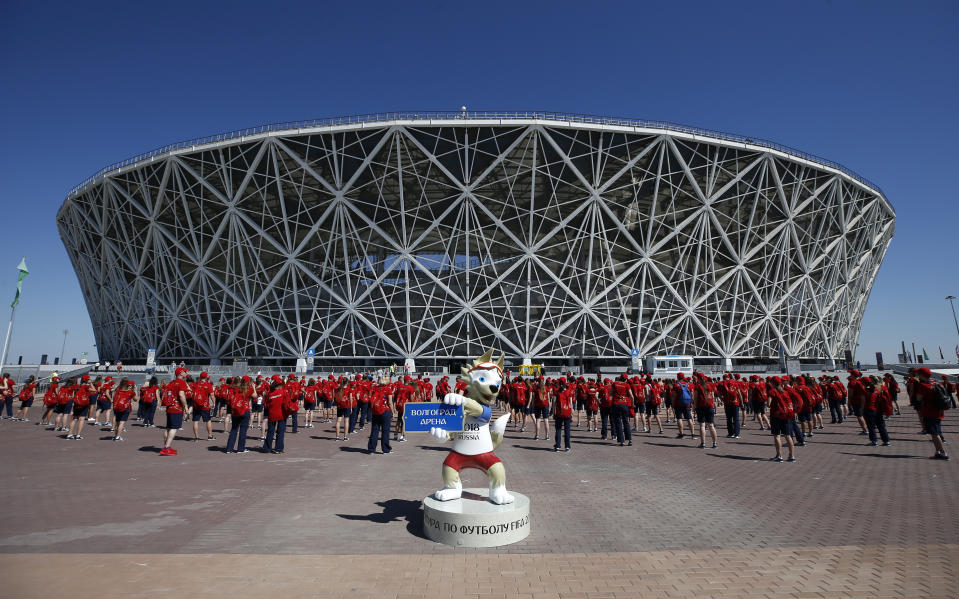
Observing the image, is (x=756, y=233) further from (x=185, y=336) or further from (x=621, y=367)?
(x=185, y=336)

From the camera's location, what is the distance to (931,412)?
31.4 feet

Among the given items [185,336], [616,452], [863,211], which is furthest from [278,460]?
[863,211]

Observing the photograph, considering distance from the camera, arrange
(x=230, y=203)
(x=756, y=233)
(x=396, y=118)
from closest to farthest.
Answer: (x=396, y=118), (x=230, y=203), (x=756, y=233)

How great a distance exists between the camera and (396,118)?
30.4 meters

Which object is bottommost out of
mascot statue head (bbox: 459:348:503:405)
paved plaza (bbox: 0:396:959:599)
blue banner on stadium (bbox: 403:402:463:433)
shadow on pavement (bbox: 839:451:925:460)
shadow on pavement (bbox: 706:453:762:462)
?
shadow on pavement (bbox: 706:453:762:462)

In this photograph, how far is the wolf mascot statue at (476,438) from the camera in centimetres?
551

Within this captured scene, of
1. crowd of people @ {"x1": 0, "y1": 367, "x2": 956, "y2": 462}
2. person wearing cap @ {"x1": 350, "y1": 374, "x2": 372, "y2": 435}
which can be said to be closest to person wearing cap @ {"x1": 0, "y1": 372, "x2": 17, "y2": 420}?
crowd of people @ {"x1": 0, "y1": 367, "x2": 956, "y2": 462}

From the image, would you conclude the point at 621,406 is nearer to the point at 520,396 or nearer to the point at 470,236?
the point at 520,396

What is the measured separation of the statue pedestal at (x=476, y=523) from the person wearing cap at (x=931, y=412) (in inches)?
383

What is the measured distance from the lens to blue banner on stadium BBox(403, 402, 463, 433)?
221 inches

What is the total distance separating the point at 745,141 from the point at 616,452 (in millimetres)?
31240

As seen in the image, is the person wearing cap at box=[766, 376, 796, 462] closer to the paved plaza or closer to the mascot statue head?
the paved plaza

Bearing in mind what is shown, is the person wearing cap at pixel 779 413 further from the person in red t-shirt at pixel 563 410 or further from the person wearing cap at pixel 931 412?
the person in red t-shirt at pixel 563 410

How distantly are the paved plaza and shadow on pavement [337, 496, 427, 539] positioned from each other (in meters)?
0.04
